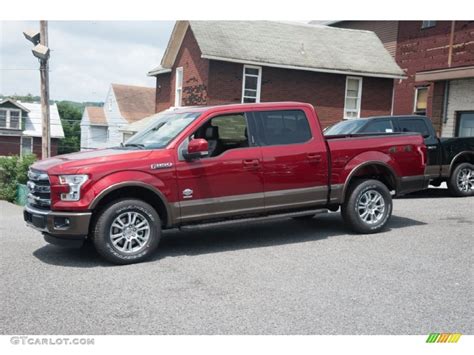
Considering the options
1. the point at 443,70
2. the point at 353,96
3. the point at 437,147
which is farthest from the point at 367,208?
the point at 353,96

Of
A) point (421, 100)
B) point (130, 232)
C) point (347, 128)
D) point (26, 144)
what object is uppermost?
point (421, 100)

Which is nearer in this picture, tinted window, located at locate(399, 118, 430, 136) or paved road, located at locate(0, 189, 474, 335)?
paved road, located at locate(0, 189, 474, 335)

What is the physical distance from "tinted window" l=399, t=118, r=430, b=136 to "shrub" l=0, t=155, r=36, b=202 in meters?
10.7

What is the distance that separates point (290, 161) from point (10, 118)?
154 ft

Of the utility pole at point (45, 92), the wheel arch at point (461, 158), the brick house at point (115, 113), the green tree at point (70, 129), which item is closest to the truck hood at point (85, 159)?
the wheel arch at point (461, 158)

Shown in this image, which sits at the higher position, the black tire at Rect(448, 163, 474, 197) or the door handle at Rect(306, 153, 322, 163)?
the door handle at Rect(306, 153, 322, 163)

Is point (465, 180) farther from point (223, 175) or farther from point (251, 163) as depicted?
point (223, 175)

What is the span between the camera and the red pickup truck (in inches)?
248

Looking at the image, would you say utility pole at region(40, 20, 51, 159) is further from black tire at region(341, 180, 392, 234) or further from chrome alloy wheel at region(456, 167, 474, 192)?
chrome alloy wheel at region(456, 167, 474, 192)

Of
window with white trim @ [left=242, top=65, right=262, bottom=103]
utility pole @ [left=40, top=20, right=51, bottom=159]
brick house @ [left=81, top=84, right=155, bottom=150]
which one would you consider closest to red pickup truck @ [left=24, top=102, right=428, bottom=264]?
utility pole @ [left=40, top=20, right=51, bottom=159]

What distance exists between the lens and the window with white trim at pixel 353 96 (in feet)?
83.3

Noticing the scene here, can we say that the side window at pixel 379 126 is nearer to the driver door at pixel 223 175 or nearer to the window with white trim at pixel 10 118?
the driver door at pixel 223 175

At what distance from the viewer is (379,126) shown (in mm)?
11523

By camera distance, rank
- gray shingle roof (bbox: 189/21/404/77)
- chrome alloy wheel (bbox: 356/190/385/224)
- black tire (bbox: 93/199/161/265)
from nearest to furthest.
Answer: black tire (bbox: 93/199/161/265), chrome alloy wheel (bbox: 356/190/385/224), gray shingle roof (bbox: 189/21/404/77)
